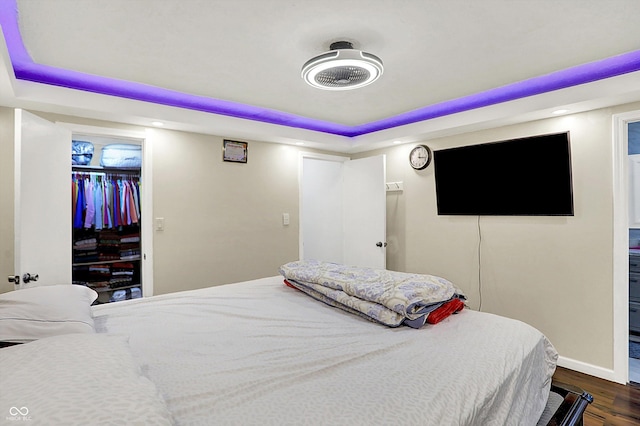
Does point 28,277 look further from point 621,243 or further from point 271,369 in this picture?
point 621,243

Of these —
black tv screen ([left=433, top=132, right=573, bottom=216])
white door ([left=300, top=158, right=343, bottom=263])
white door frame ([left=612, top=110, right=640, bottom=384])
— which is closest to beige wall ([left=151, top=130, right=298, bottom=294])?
white door ([left=300, top=158, right=343, bottom=263])

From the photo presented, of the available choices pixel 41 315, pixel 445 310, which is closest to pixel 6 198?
pixel 41 315

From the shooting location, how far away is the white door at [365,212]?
3986 millimetres

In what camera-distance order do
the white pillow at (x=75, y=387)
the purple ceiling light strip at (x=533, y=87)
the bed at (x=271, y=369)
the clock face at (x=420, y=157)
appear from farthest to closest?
the clock face at (x=420, y=157) < the purple ceiling light strip at (x=533, y=87) < the bed at (x=271, y=369) < the white pillow at (x=75, y=387)

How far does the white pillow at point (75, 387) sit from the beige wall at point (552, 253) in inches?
126

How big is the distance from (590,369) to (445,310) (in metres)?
1.99

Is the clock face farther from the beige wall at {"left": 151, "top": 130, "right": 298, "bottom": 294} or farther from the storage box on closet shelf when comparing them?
the storage box on closet shelf

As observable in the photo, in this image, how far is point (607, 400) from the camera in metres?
2.36

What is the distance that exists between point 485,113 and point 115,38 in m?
2.92

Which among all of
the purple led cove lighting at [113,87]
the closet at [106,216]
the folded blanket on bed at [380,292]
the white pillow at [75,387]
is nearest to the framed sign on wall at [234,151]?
the purple led cove lighting at [113,87]

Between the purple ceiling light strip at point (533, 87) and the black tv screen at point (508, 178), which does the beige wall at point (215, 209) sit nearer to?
the purple ceiling light strip at point (533, 87)

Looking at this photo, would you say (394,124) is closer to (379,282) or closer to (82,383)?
(379,282)

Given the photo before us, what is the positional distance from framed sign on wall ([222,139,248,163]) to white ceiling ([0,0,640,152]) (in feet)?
1.45

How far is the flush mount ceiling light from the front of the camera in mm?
2006
